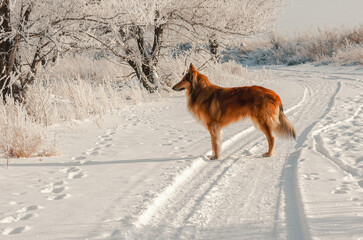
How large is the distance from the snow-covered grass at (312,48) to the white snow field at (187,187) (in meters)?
17.3

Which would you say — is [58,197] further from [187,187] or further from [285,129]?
[285,129]

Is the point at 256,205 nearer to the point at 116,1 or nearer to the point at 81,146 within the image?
the point at 81,146

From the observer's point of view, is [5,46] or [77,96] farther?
[77,96]

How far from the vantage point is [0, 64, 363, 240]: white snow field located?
10.1 feet

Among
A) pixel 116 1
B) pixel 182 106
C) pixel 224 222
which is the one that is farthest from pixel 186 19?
pixel 224 222

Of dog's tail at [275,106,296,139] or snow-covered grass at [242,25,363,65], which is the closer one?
dog's tail at [275,106,296,139]

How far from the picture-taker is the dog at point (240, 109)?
5.40m

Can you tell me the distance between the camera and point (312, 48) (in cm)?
2759

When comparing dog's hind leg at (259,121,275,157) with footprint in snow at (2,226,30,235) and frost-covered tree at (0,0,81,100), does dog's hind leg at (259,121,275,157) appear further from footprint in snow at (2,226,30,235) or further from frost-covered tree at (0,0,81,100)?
frost-covered tree at (0,0,81,100)

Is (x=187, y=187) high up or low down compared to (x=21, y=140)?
down

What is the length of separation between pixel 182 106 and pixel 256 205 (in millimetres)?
7578

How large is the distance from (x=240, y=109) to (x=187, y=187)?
5.80 ft

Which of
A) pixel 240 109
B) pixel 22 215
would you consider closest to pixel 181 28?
pixel 240 109

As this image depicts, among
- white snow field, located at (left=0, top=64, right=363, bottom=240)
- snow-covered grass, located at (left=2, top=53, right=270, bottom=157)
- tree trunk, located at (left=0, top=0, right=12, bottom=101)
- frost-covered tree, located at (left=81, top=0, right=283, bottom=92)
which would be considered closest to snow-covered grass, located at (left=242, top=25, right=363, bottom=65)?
snow-covered grass, located at (left=2, top=53, right=270, bottom=157)
